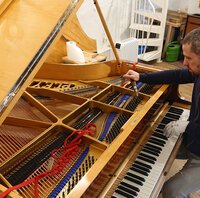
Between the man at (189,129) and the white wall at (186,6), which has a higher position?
the white wall at (186,6)

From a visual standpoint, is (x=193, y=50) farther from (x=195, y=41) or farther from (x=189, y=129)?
(x=189, y=129)

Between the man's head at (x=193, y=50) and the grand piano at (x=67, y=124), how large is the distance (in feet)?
1.30

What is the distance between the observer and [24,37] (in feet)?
4.73

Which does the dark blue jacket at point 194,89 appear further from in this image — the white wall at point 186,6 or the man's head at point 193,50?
the white wall at point 186,6

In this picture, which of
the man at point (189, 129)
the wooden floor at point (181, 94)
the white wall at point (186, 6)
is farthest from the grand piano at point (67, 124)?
the white wall at point (186, 6)

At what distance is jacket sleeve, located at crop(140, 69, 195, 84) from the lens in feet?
7.40

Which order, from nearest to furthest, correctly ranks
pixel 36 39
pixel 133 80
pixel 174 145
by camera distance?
1. pixel 36 39
2. pixel 174 145
3. pixel 133 80

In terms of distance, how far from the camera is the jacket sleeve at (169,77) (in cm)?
226

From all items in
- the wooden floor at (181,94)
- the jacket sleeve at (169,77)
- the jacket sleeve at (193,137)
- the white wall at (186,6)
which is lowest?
the wooden floor at (181,94)

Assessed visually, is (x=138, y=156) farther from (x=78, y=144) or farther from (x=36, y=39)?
(x=36, y=39)

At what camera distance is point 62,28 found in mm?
1448

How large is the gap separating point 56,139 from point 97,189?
45cm

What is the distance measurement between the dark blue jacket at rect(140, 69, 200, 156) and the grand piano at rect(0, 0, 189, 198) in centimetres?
9

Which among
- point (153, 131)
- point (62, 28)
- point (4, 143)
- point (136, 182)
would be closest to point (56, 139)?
point (4, 143)
